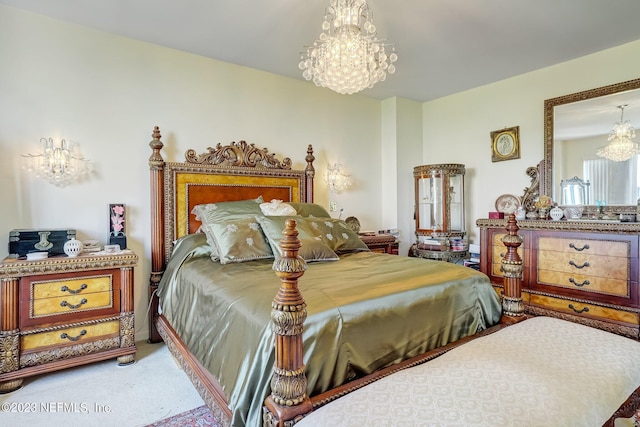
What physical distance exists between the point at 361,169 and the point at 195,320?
10.2 feet

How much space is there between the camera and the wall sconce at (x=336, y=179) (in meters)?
4.20

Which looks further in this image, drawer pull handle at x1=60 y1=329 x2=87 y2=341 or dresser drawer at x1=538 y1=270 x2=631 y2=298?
dresser drawer at x1=538 y1=270 x2=631 y2=298

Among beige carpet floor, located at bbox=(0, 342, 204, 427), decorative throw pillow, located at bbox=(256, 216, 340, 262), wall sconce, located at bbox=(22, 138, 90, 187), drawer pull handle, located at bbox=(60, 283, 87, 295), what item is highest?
wall sconce, located at bbox=(22, 138, 90, 187)

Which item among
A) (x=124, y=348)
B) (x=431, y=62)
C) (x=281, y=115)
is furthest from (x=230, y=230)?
(x=431, y=62)

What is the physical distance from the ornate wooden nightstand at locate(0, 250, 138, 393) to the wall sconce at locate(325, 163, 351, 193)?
2.37 m

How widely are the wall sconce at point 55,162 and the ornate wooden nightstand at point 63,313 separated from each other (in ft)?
2.36

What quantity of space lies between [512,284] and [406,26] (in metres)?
2.16

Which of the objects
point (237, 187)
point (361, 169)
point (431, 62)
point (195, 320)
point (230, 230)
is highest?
point (431, 62)

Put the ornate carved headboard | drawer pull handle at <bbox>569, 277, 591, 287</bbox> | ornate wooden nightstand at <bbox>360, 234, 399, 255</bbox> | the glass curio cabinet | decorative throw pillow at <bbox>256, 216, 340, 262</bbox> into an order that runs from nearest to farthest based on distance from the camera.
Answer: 1. decorative throw pillow at <bbox>256, 216, 340, 262</bbox>
2. drawer pull handle at <bbox>569, 277, 591, 287</bbox>
3. the ornate carved headboard
4. ornate wooden nightstand at <bbox>360, 234, 399, 255</bbox>
5. the glass curio cabinet

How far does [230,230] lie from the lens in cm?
257

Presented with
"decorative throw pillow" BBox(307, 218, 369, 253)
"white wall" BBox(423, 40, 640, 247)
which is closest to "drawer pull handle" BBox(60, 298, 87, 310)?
"decorative throw pillow" BBox(307, 218, 369, 253)

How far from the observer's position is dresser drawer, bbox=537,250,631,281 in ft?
8.99

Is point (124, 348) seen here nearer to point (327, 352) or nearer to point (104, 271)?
point (104, 271)

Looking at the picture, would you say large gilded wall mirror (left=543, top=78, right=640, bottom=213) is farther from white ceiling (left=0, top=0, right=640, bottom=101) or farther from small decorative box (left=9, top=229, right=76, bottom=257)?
small decorative box (left=9, top=229, right=76, bottom=257)
